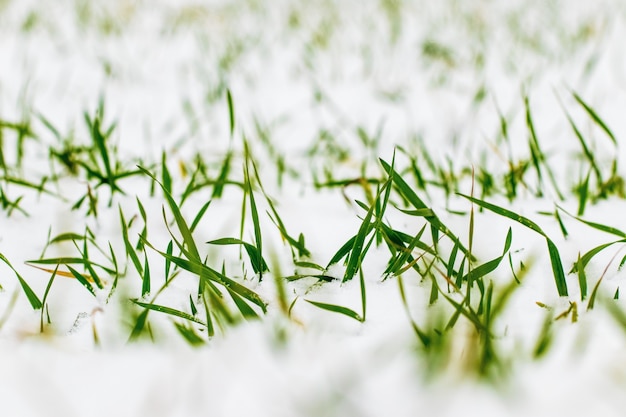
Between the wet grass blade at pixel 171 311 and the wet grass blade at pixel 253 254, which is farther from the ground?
the wet grass blade at pixel 253 254

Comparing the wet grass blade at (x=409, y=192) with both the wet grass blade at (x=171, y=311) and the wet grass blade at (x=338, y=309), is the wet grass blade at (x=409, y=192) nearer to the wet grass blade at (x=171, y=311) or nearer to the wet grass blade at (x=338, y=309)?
the wet grass blade at (x=338, y=309)

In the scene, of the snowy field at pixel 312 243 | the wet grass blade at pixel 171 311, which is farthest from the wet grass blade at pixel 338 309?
the wet grass blade at pixel 171 311

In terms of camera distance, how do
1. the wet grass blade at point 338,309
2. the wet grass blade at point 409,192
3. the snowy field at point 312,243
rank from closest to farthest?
1. the snowy field at point 312,243
2. the wet grass blade at point 338,309
3. the wet grass blade at point 409,192

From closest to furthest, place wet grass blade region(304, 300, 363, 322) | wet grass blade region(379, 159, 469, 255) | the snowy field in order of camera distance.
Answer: the snowy field → wet grass blade region(304, 300, 363, 322) → wet grass blade region(379, 159, 469, 255)

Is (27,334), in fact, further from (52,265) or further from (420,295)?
(420,295)

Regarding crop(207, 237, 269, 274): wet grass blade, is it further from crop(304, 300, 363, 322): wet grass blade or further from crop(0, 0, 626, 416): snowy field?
crop(304, 300, 363, 322): wet grass blade

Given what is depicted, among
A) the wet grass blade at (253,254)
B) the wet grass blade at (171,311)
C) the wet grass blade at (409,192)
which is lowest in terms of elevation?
the wet grass blade at (171,311)

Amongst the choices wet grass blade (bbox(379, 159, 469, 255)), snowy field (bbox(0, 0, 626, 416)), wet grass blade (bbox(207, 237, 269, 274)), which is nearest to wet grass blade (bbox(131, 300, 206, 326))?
snowy field (bbox(0, 0, 626, 416))

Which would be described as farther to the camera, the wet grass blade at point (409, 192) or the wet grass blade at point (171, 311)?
the wet grass blade at point (409, 192)
